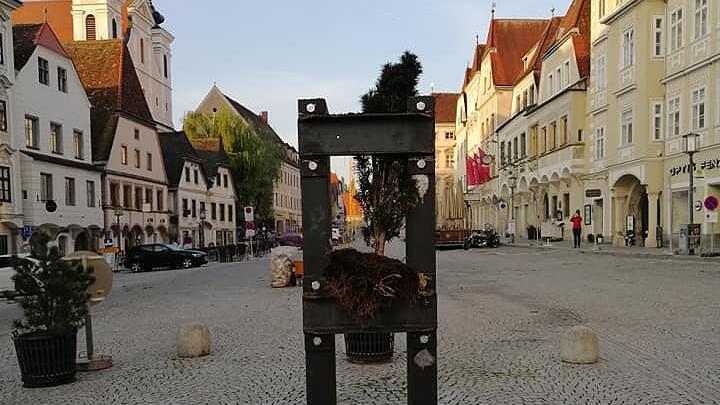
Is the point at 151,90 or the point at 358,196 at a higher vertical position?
the point at 151,90

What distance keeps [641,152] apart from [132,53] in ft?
145

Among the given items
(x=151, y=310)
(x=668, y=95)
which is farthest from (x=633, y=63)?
(x=151, y=310)

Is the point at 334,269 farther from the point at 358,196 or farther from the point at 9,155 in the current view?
the point at 9,155

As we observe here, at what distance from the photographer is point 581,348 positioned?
6.79 m

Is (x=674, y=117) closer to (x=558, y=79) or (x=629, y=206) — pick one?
(x=629, y=206)

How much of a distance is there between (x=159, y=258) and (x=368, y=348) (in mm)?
26220

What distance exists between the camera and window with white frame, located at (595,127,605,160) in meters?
34.4

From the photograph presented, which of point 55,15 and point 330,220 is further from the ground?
point 55,15

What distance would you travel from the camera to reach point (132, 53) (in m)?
55.3

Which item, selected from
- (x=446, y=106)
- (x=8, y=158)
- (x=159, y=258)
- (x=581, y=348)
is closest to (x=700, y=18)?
(x=581, y=348)

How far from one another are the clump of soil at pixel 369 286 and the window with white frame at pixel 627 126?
2982cm

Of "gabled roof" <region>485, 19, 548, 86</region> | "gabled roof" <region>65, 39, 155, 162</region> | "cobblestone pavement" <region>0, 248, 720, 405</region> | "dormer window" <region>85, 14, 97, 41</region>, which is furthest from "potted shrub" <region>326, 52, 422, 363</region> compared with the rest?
"gabled roof" <region>485, 19, 548, 86</region>

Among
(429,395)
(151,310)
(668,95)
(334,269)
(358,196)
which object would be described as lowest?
(151,310)

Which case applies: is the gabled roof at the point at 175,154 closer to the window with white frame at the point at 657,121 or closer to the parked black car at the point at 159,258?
the parked black car at the point at 159,258
